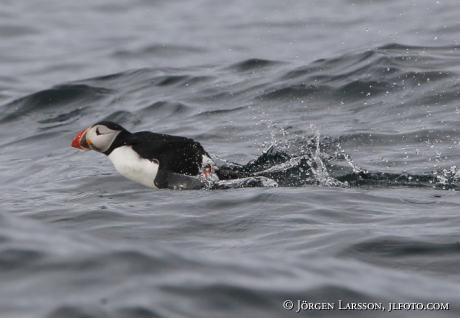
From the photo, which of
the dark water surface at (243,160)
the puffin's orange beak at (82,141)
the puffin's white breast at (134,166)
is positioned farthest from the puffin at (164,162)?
the puffin's orange beak at (82,141)

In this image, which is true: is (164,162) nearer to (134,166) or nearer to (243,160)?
(134,166)

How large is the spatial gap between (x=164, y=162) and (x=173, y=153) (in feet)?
0.37

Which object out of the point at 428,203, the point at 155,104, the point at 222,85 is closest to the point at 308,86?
the point at 222,85

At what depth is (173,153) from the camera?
673 cm

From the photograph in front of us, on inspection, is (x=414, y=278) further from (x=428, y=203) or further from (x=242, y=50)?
(x=242, y=50)

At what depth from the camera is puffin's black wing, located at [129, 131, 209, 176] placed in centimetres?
667

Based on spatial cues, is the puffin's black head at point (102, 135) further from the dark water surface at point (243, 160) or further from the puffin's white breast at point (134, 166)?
the dark water surface at point (243, 160)

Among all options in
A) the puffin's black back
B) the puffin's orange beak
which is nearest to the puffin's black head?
the puffin's orange beak

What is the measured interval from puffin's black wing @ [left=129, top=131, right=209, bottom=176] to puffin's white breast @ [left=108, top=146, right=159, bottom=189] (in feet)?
0.17

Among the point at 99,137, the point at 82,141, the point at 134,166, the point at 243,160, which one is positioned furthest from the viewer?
the point at 243,160

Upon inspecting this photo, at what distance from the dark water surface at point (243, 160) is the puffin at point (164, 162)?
163 millimetres

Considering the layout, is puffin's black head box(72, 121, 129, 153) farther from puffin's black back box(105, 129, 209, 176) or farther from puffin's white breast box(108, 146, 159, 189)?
puffin's black back box(105, 129, 209, 176)

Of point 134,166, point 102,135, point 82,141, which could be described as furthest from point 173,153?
point 82,141

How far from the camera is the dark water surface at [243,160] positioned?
3.69 m
